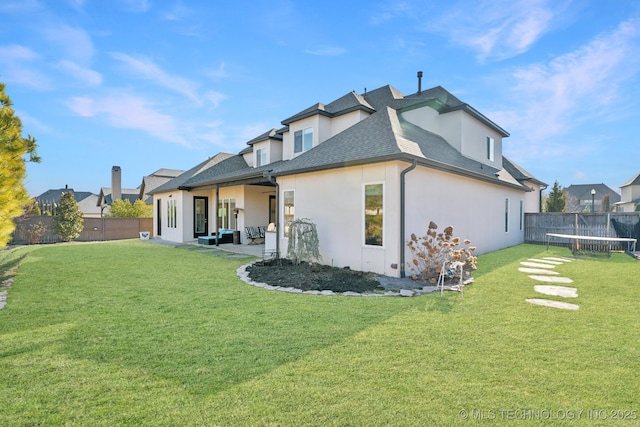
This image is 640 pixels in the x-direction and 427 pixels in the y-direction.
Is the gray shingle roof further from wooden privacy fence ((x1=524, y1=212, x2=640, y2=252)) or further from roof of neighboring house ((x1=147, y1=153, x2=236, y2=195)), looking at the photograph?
roof of neighboring house ((x1=147, y1=153, x2=236, y2=195))

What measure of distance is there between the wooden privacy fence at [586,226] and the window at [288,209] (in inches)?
426

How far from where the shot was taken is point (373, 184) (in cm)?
764

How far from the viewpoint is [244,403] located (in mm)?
2449

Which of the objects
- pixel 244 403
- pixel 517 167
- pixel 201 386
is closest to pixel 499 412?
pixel 244 403

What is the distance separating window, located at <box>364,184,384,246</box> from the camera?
752cm

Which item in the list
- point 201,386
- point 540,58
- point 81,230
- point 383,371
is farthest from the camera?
point 81,230

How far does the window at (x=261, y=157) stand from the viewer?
52.6ft

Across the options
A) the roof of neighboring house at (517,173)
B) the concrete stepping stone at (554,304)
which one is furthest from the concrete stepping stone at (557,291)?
the roof of neighboring house at (517,173)

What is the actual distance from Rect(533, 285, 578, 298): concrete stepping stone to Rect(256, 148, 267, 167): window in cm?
1285

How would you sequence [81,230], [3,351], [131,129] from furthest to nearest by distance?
[81,230], [131,129], [3,351]

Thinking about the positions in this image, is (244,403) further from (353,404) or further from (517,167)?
(517,167)

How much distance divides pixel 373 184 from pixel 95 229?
67.7 ft

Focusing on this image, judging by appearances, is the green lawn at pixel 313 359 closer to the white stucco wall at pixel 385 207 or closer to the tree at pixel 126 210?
the white stucco wall at pixel 385 207

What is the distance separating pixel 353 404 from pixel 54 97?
1493 cm
